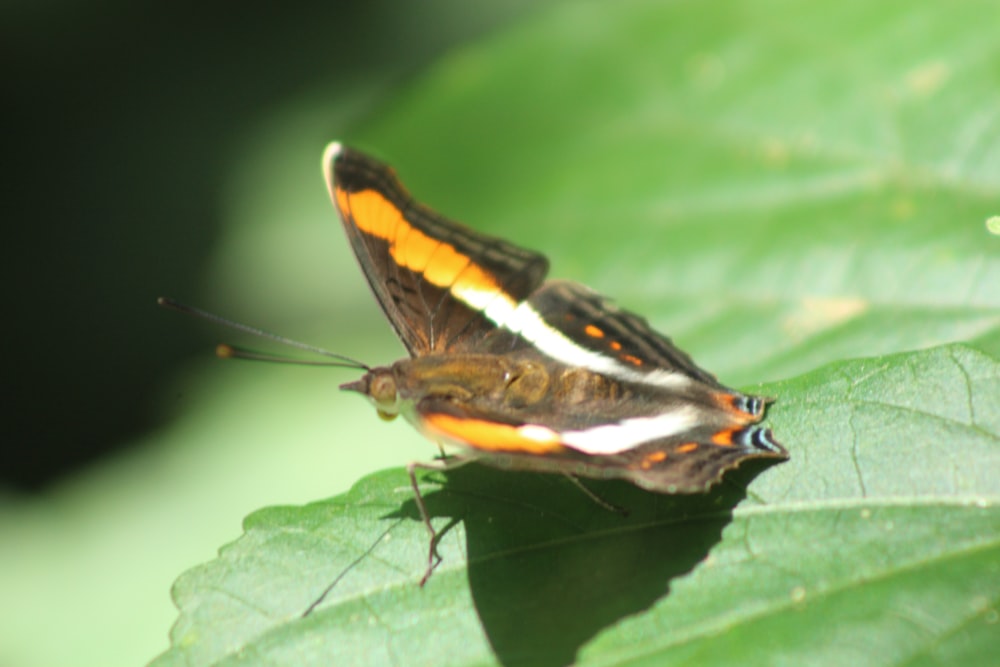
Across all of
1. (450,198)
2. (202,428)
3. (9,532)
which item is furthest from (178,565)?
(450,198)

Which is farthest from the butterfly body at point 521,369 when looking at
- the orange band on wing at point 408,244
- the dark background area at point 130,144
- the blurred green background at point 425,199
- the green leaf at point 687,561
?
the dark background area at point 130,144

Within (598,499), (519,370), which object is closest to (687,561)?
(598,499)

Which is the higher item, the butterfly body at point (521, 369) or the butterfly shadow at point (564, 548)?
the butterfly body at point (521, 369)

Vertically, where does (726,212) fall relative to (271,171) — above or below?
below

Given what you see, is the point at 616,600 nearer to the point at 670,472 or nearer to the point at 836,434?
the point at 670,472

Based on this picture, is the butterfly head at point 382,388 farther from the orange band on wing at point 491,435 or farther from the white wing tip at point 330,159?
the white wing tip at point 330,159

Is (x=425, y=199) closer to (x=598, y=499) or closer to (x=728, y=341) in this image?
(x=728, y=341)
